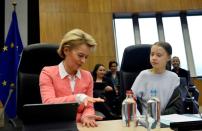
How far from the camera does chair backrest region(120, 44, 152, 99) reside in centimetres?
244

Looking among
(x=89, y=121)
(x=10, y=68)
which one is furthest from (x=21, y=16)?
(x=89, y=121)

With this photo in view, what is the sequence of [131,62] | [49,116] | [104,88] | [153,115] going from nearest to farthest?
[49,116], [153,115], [131,62], [104,88]

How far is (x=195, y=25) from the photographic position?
7.44 meters

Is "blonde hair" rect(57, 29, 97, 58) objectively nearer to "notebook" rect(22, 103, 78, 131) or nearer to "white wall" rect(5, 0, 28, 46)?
"notebook" rect(22, 103, 78, 131)

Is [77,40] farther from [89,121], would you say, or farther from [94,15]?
[94,15]

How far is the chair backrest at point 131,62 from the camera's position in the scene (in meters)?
2.44

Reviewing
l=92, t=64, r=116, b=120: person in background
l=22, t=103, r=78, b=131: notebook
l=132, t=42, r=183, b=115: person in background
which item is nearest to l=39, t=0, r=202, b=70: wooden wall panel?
l=92, t=64, r=116, b=120: person in background

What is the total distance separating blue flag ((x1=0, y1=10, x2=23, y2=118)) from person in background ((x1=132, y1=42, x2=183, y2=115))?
7.15ft

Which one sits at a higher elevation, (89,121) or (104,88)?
(104,88)

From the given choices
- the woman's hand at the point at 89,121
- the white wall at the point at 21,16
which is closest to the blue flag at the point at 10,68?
the white wall at the point at 21,16

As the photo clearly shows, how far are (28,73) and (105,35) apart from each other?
4.91 metres

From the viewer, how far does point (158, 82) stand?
2291mm

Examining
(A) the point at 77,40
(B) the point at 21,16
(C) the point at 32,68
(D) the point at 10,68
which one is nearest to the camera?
(A) the point at 77,40

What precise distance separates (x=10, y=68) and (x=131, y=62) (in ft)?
7.61
